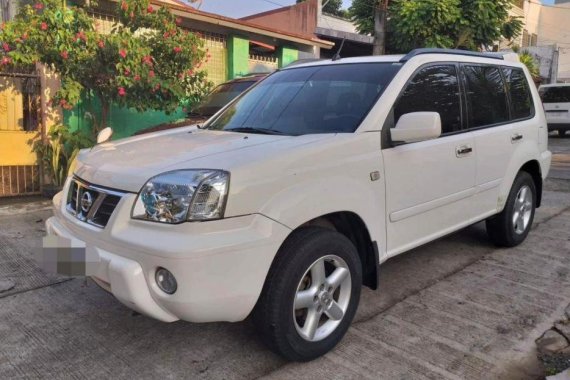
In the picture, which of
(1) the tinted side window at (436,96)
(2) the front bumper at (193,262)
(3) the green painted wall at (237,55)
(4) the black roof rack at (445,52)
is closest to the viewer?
(2) the front bumper at (193,262)

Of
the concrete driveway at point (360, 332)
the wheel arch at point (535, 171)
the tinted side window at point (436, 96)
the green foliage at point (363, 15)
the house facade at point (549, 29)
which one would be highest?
the house facade at point (549, 29)

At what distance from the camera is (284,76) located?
3996 mm

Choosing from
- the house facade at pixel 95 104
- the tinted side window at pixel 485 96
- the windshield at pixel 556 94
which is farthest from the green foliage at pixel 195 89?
the windshield at pixel 556 94

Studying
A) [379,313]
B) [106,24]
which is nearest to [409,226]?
[379,313]

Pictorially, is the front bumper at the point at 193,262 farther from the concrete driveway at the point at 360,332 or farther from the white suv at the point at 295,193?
the concrete driveway at the point at 360,332

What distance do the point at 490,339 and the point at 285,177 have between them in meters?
1.65

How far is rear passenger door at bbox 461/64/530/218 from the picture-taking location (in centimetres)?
400

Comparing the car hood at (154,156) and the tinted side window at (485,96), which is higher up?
the tinted side window at (485,96)

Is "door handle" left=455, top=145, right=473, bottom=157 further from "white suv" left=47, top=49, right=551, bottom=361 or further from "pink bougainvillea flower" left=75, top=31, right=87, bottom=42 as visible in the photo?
"pink bougainvillea flower" left=75, top=31, right=87, bottom=42

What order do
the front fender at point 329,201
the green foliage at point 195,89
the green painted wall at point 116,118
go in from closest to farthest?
1. the front fender at point 329,201
2. the green foliage at point 195,89
3. the green painted wall at point 116,118

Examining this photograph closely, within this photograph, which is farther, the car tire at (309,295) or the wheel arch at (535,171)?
the wheel arch at (535,171)

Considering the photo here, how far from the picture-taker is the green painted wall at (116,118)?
7969mm

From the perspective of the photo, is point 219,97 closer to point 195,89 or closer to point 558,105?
point 195,89

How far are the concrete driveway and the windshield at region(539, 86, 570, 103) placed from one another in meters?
13.7
